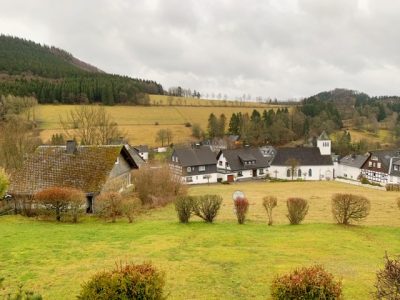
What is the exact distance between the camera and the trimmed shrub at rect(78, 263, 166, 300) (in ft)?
28.3

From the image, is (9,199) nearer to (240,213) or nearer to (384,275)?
(240,213)

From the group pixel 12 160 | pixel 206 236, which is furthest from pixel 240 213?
pixel 12 160

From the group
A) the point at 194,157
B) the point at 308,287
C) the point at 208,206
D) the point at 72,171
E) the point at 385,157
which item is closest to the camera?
the point at 308,287

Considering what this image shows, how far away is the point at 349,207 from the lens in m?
23.5

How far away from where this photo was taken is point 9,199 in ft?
98.4

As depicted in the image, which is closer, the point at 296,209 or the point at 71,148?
the point at 296,209

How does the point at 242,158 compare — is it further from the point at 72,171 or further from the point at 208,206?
the point at 208,206

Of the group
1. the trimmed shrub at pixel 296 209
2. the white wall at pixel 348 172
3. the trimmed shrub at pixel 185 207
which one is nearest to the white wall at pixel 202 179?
the white wall at pixel 348 172

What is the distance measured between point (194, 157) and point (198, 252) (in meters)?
57.0

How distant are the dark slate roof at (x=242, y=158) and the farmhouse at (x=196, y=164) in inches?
145

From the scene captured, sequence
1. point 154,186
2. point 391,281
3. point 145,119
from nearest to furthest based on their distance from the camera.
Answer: point 391,281 → point 154,186 → point 145,119

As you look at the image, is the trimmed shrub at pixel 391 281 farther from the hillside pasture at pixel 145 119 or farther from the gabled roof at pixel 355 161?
the hillside pasture at pixel 145 119

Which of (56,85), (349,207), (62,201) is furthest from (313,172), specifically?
(56,85)

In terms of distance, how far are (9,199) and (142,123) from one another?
89052mm
